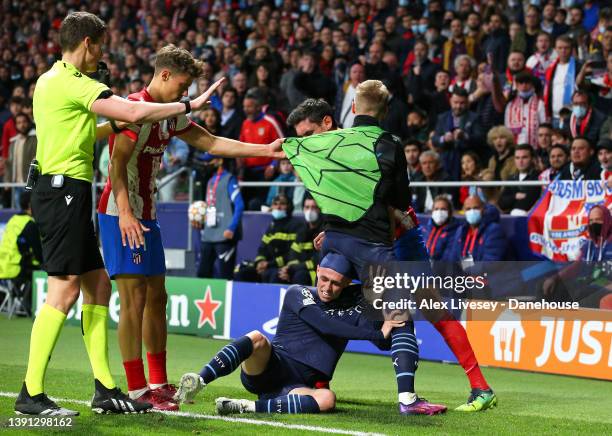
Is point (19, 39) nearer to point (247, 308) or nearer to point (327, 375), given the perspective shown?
point (247, 308)

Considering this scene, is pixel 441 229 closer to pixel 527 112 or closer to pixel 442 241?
pixel 442 241

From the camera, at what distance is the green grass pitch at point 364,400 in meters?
6.49

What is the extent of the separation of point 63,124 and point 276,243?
7483mm

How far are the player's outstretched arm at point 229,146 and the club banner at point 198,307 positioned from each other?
5701 millimetres

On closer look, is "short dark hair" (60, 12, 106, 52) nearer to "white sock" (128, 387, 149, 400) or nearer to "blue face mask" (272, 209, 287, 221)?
"white sock" (128, 387, 149, 400)

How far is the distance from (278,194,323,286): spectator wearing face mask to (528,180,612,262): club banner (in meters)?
2.82

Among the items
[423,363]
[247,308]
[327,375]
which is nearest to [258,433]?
[327,375]

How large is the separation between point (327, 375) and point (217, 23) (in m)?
14.6

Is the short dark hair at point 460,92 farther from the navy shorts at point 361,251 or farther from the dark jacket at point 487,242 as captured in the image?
the navy shorts at point 361,251

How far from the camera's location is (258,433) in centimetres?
628

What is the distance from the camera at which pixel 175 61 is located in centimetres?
725

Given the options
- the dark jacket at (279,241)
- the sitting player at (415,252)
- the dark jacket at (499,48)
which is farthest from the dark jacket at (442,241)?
the sitting player at (415,252)

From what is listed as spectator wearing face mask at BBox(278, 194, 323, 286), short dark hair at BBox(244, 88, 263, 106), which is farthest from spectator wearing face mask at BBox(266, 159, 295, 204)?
short dark hair at BBox(244, 88, 263, 106)

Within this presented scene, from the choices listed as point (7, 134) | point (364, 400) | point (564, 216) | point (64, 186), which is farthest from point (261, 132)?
point (64, 186)
